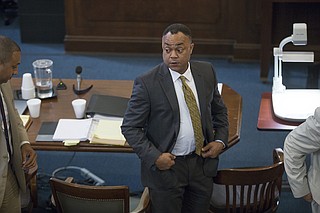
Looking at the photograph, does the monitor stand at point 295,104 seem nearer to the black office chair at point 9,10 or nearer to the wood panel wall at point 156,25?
the wood panel wall at point 156,25

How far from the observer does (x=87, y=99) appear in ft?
14.8

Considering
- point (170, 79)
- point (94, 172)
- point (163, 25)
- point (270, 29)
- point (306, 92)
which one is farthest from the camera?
point (163, 25)

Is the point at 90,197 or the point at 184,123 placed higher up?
the point at 184,123

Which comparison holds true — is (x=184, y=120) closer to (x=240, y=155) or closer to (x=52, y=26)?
(x=240, y=155)

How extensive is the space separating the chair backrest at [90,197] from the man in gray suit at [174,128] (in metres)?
0.22

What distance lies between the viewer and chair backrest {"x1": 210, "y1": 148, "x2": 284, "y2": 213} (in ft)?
11.7

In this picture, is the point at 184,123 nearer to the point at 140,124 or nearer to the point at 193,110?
the point at 193,110

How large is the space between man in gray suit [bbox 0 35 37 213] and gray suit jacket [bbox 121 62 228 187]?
0.55 metres

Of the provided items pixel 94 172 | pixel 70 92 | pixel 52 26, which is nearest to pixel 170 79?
pixel 70 92

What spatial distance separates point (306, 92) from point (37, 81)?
1808 millimetres

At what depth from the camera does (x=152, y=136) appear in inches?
139

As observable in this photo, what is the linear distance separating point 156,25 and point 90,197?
161 inches

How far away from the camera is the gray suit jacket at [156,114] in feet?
11.2

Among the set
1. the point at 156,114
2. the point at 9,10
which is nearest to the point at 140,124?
the point at 156,114
